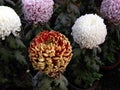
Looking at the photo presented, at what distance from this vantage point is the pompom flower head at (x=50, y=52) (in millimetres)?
1948

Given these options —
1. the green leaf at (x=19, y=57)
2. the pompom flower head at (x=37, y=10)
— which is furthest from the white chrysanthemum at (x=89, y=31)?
the green leaf at (x=19, y=57)

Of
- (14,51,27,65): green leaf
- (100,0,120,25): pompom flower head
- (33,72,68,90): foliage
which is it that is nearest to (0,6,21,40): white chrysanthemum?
(14,51,27,65): green leaf

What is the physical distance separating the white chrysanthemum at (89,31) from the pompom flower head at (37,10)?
0.83 feet

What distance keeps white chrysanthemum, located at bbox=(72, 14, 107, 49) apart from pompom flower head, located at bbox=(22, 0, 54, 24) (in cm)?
25

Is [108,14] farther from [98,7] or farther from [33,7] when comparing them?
[33,7]

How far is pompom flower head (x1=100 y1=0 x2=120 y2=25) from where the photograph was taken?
249 centimetres

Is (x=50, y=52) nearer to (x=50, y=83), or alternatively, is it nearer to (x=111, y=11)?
(x=50, y=83)

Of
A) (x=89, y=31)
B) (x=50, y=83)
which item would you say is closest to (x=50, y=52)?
(x=50, y=83)

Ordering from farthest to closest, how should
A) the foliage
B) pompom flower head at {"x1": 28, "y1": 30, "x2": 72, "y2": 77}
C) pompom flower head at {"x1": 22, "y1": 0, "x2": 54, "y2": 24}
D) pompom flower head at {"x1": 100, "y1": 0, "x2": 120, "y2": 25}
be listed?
pompom flower head at {"x1": 100, "y1": 0, "x2": 120, "y2": 25}, pompom flower head at {"x1": 22, "y1": 0, "x2": 54, "y2": 24}, the foliage, pompom flower head at {"x1": 28, "y1": 30, "x2": 72, "y2": 77}

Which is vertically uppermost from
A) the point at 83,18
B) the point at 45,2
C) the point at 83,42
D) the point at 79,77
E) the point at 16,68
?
the point at 45,2

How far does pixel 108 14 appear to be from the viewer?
2.57 metres

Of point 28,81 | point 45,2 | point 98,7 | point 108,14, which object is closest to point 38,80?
point 28,81

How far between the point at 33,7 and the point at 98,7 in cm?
81

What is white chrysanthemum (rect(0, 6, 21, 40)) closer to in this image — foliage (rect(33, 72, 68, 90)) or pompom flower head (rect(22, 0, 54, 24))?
pompom flower head (rect(22, 0, 54, 24))
